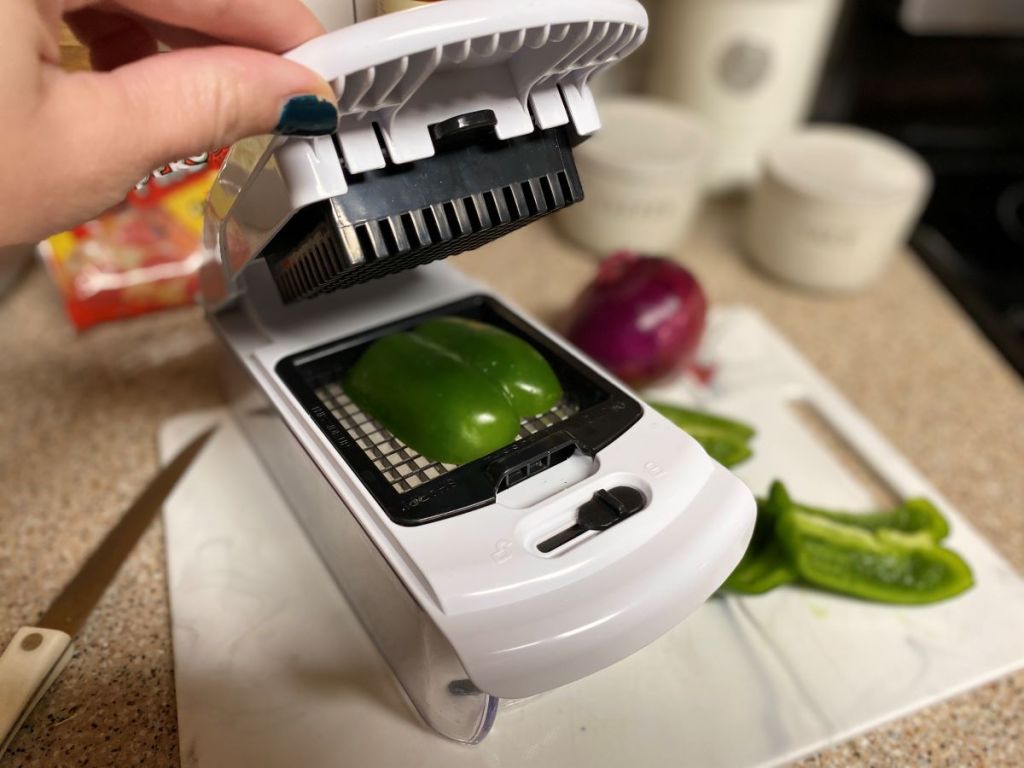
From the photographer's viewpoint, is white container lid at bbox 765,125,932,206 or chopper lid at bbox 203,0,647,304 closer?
chopper lid at bbox 203,0,647,304

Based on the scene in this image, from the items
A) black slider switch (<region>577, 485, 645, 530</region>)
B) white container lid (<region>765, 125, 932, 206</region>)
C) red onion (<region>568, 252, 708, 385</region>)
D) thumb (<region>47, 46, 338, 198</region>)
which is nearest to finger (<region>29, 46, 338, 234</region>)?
thumb (<region>47, 46, 338, 198</region>)

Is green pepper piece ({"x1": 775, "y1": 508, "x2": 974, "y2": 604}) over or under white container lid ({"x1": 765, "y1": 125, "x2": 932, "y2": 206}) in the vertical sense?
under

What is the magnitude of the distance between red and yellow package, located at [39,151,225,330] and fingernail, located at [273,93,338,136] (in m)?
0.44

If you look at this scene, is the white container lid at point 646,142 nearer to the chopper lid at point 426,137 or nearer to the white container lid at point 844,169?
the white container lid at point 844,169

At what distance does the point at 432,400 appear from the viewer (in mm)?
474

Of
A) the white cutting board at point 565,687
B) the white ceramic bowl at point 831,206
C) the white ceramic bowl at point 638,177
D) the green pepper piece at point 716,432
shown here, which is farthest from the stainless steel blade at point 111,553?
the white ceramic bowl at point 831,206

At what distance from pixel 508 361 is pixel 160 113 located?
9.8 inches

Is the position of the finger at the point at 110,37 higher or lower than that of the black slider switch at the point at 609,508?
higher

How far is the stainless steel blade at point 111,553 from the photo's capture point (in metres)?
0.51

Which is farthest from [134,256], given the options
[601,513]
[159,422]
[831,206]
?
[831,206]

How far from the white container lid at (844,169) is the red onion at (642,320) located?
224 millimetres

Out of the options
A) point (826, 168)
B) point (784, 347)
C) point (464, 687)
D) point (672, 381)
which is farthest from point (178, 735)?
point (826, 168)

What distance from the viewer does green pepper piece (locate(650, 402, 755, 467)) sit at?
638mm

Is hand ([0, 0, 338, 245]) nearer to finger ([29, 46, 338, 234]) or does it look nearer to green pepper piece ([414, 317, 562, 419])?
finger ([29, 46, 338, 234])
